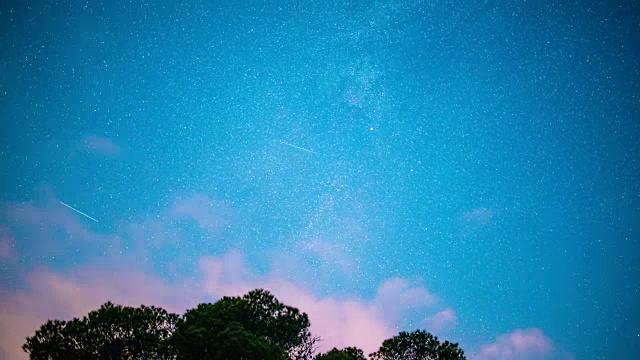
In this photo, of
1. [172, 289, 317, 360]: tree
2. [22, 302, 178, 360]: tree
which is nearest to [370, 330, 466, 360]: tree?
[172, 289, 317, 360]: tree

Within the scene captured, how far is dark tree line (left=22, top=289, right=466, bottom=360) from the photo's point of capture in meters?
30.1

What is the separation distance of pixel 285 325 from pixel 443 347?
14.8 m

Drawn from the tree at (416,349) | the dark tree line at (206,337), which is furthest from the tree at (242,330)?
the tree at (416,349)

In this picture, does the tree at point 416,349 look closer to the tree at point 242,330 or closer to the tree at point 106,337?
the tree at point 242,330

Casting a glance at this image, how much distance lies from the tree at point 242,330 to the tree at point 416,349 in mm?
7425

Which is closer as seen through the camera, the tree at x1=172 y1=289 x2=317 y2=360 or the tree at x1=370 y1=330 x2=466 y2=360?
the tree at x1=172 y1=289 x2=317 y2=360

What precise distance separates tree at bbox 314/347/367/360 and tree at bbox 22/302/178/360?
43.3ft

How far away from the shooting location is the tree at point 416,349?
37.0 m

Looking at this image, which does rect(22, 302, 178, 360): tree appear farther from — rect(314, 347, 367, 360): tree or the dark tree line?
rect(314, 347, 367, 360): tree

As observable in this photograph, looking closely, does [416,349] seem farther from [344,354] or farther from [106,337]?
[106,337]

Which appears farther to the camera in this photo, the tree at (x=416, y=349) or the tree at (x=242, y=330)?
the tree at (x=416, y=349)

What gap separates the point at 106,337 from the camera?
34.1 metres

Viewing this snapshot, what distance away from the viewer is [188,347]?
100ft

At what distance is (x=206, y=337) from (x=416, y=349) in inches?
780
